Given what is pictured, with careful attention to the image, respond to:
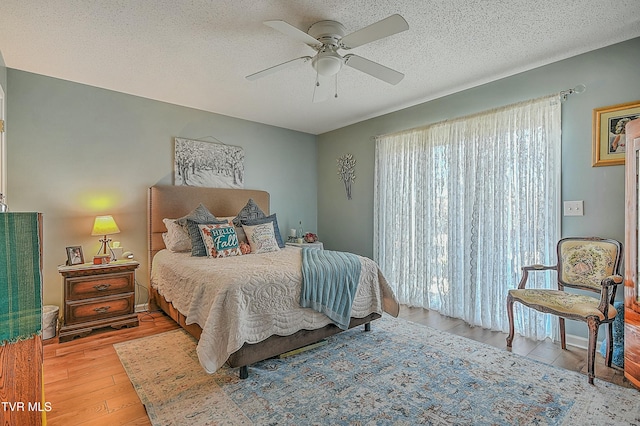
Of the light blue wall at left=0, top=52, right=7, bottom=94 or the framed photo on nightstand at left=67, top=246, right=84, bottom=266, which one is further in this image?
the framed photo on nightstand at left=67, top=246, right=84, bottom=266

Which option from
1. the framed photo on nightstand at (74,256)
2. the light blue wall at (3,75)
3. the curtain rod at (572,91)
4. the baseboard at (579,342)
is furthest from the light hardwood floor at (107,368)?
the light blue wall at (3,75)

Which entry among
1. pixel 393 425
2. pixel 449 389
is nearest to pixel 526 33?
pixel 449 389

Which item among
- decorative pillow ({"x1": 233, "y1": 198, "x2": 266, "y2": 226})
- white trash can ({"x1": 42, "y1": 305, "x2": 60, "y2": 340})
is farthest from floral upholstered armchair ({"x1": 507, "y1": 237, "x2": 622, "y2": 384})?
white trash can ({"x1": 42, "y1": 305, "x2": 60, "y2": 340})

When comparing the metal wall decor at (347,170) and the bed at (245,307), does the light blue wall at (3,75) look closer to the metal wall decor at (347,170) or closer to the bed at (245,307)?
the bed at (245,307)

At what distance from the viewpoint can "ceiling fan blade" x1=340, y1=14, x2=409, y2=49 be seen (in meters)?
1.90

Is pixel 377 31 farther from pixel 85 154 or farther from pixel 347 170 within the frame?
pixel 85 154

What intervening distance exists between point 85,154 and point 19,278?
3030 mm

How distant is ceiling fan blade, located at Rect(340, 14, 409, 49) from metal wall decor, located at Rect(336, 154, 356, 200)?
280cm

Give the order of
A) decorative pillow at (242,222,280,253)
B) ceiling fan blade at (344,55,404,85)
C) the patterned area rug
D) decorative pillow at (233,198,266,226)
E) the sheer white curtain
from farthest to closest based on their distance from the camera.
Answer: decorative pillow at (233,198,266,226) < decorative pillow at (242,222,280,253) < the sheer white curtain < ceiling fan blade at (344,55,404,85) < the patterned area rug

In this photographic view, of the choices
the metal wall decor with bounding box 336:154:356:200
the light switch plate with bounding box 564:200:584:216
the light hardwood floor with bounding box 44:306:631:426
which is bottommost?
the light hardwood floor with bounding box 44:306:631:426

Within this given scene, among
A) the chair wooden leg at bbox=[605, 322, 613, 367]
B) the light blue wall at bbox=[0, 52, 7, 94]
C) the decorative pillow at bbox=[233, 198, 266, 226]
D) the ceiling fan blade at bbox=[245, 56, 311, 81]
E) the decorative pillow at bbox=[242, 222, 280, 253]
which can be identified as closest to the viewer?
the chair wooden leg at bbox=[605, 322, 613, 367]

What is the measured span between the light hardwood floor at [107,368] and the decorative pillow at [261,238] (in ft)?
3.95

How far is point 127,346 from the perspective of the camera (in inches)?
111

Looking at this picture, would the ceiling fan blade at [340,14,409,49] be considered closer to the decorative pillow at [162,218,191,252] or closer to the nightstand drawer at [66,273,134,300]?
the decorative pillow at [162,218,191,252]
